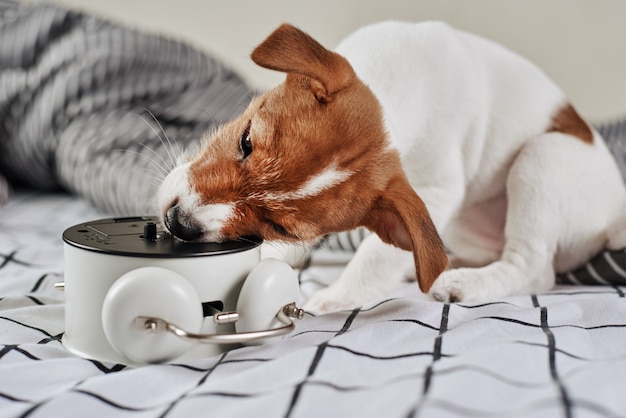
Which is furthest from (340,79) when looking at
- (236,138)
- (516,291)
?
(516,291)

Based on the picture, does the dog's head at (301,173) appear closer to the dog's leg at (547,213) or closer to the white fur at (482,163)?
the white fur at (482,163)

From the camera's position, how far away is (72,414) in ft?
2.52

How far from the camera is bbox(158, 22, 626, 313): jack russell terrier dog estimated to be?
3.77ft

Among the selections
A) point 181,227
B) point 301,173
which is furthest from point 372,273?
point 181,227

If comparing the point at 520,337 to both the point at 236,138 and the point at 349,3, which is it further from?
the point at 349,3

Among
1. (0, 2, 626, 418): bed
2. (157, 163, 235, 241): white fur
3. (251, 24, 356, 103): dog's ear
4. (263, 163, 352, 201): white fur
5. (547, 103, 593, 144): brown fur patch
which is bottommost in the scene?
(0, 2, 626, 418): bed

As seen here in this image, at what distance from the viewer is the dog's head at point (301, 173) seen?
113 centimetres

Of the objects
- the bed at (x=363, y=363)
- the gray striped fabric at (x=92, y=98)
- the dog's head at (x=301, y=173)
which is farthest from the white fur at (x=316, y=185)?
the gray striped fabric at (x=92, y=98)

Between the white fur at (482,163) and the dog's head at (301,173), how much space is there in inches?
5.2

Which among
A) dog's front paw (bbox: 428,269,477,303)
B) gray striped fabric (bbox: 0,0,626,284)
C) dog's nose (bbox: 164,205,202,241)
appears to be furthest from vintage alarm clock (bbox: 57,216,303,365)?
gray striped fabric (bbox: 0,0,626,284)

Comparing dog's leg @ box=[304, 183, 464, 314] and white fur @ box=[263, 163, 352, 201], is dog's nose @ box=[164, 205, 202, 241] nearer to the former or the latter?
white fur @ box=[263, 163, 352, 201]

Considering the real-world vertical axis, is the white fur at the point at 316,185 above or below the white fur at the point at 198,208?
above

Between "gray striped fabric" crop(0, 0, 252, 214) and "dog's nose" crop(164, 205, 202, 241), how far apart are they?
1.11 metres

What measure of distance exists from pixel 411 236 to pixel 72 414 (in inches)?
24.9
